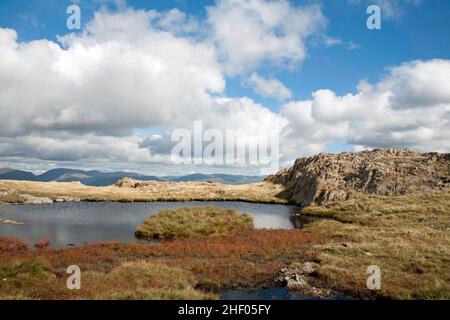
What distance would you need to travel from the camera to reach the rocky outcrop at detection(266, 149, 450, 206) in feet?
265

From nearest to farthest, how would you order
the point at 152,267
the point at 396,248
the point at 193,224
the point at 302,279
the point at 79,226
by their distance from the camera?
the point at 302,279
the point at 152,267
the point at 396,248
the point at 193,224
the point at 79,226

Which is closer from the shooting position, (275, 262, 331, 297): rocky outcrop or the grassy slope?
(275, 262, 331, 297): rocky outcrop

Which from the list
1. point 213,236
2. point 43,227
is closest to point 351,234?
point 213,236

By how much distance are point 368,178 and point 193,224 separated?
57548 mm

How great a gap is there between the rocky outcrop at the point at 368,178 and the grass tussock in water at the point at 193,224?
34.3 meters

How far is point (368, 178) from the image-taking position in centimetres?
8800

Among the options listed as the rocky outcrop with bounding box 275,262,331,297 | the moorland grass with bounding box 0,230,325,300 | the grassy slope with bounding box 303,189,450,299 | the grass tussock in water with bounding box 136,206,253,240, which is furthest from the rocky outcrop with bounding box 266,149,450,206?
the rocky outcrop with bounding box 275,262,331,297

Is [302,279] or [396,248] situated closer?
[302,279]

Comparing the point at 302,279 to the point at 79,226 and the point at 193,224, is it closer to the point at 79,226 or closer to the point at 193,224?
the point at 193,224

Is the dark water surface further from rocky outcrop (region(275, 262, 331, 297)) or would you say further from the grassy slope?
rocky outcrop (region(275, 262, 331, 297))

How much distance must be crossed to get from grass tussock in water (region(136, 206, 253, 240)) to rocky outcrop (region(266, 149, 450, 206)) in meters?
34.3

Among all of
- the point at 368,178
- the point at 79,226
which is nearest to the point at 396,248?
the point at 79,226

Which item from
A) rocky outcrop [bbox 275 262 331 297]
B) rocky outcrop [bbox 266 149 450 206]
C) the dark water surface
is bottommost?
rocky outcrop [bbox 275 262 331 297]
